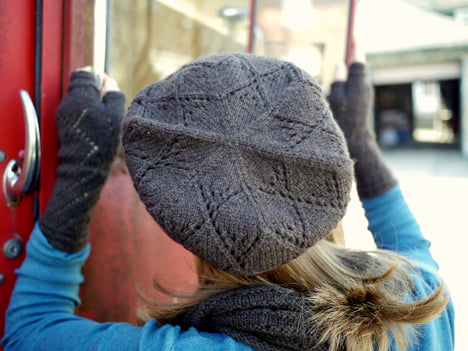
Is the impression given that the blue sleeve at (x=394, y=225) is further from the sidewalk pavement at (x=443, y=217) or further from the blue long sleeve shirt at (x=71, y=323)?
the sidewalk pavement at (x=443, y=217)

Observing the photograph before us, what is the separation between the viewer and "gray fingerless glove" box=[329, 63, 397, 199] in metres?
1.24

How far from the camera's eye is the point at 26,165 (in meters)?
1.03

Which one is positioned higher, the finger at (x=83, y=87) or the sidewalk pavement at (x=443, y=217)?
the finger at (x=83, y=87)

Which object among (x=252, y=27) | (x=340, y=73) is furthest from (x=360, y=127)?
(x=252, y=27)

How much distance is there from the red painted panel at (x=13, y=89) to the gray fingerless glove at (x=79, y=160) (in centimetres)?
9

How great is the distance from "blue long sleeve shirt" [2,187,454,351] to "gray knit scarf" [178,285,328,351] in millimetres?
28

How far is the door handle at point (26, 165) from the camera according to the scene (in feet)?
3.38

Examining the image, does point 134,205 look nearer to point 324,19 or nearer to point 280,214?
point 280,214

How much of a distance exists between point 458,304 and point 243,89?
3228mm

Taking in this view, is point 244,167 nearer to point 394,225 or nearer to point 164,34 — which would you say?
point 394,225

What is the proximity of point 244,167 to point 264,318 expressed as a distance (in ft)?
0.95

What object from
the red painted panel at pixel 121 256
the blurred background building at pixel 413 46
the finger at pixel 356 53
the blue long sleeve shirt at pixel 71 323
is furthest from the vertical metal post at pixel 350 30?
the blurred background building at pixel 413 46

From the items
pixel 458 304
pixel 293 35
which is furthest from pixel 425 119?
pixel 293 35

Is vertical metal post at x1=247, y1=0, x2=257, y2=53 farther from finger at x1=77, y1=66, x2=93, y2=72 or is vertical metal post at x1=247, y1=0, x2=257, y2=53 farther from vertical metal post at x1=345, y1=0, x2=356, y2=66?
finger at x1=77, y1=66, x2=93, y2=72
